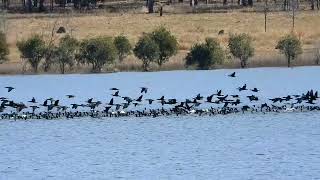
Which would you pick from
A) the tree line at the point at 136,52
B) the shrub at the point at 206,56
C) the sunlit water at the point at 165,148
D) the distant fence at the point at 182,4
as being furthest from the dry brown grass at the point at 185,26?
the sunlit water at the point at 165,148

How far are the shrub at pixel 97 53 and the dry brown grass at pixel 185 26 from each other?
10.8 ft

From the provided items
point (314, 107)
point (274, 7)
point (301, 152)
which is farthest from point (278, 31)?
point (301, 152)

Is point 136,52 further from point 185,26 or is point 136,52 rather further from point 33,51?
point 185,26

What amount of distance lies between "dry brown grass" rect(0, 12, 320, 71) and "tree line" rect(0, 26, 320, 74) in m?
1.90

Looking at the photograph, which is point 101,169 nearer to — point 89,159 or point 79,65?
point 89,159

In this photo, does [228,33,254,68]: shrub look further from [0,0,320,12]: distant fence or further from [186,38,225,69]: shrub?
[0,0,320,12]: distant fence

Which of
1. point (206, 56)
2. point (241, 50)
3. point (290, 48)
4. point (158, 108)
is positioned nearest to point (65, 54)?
point (206, 56)

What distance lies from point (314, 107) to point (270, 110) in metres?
1.80

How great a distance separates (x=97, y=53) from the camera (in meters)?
50.2

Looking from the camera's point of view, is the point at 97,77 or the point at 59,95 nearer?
the point at 59,95

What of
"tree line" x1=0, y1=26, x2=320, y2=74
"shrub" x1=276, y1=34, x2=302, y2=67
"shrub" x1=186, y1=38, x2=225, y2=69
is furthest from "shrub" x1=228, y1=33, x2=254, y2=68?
"shrub" x1=276, y1=34, x2=302, y2=67

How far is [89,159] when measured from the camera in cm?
2366

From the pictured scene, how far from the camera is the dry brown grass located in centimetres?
6359

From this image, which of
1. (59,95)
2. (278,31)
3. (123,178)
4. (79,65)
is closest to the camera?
(123,178)
